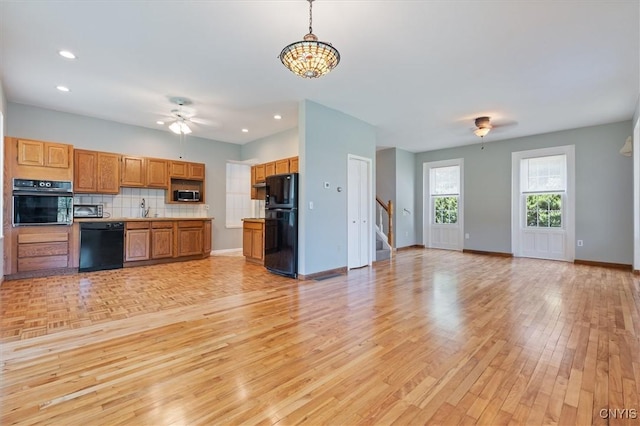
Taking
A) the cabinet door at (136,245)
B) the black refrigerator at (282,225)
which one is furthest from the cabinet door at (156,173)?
the black refrigerator at (282,225)

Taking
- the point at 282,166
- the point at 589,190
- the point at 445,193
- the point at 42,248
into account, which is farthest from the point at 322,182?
the point at 589,190

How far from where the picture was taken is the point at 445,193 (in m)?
8.40

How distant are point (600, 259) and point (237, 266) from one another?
7233mm

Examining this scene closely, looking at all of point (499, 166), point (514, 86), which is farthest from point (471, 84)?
point (499, 166)

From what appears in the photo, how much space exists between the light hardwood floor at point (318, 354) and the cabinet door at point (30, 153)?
1.86m

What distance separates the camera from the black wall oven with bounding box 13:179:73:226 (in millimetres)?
4543

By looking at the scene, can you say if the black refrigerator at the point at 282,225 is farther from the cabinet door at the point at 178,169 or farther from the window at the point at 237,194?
the window at the point at 237,194

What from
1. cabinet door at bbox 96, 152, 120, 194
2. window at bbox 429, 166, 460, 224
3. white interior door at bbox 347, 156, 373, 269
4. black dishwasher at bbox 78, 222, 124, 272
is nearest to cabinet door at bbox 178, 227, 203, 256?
black dishwasher at bbox 78, 222, 124, 272

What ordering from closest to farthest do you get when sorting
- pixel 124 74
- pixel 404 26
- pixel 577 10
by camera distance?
pixel 577 10
pixel 404 26
pixel 124 74

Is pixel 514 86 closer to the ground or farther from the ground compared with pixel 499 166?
farther from the ground

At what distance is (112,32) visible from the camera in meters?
2.93

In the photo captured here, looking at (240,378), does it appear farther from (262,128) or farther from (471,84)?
(262,128)

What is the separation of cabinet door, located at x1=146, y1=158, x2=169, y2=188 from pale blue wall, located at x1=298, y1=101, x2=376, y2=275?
11.3 feet

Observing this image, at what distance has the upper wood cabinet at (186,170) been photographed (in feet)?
21.3
